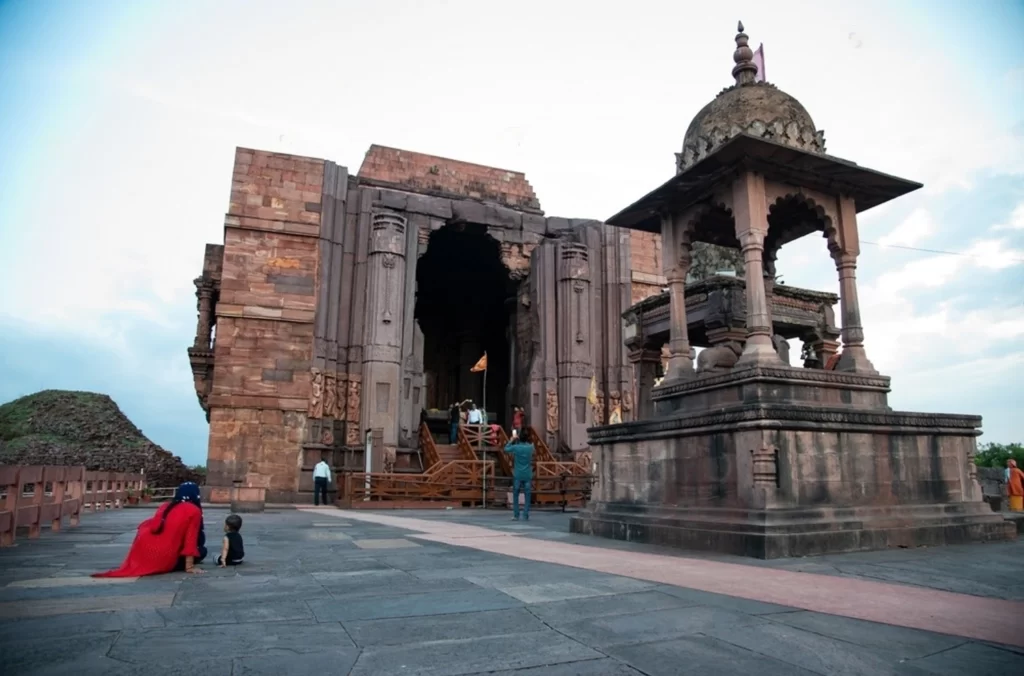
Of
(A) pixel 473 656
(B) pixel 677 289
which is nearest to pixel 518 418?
(B) pixel 677 289

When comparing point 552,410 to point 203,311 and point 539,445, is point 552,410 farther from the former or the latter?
point 203,311

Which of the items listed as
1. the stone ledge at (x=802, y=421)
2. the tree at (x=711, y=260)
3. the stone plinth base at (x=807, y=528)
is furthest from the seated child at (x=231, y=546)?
the tree at (x=711, y=260)

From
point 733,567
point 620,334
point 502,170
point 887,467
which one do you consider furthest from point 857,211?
point 502,170

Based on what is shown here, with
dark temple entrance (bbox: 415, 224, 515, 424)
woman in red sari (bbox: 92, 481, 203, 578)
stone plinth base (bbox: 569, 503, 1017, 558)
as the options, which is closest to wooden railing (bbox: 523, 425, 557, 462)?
dark temple entrance (bbox: 415, 224, 515, 424)

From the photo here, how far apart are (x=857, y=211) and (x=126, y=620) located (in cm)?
1055

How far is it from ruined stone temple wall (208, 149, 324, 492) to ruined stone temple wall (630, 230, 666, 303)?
40.2 ft

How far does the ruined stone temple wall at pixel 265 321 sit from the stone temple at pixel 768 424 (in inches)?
546

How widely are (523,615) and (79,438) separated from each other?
125ft

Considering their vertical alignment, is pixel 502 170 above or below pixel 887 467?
above

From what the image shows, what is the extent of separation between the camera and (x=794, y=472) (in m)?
7.63

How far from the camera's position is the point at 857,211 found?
10.4 m

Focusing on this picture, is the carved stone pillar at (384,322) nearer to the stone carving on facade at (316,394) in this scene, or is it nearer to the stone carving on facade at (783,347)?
the stone carving on facade at (316,394)

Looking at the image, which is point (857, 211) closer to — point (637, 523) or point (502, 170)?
point (637, 523)

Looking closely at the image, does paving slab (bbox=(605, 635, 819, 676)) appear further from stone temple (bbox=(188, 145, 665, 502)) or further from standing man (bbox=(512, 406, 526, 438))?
standing man (bbox=(512, 406, 526, 438))
